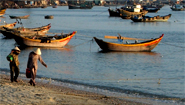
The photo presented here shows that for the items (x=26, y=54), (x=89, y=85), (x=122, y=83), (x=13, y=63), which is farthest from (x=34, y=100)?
(x=26, y=54)

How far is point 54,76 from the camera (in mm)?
17906

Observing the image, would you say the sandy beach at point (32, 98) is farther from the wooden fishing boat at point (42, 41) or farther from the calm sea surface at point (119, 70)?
the wooden fishing boat at point (42, 41)

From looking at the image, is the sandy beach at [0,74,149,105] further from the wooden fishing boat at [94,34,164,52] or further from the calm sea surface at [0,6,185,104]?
the wooden fishing boat at [94,34,164,52]

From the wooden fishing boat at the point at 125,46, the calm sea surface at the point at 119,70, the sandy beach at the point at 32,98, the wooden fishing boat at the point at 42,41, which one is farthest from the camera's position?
the wooden fishing boat at the point at 42,41

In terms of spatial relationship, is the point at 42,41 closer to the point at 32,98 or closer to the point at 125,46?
the point at 125,46

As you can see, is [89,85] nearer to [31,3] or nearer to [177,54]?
[177,54]

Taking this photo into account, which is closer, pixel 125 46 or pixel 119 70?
pixel 119 70

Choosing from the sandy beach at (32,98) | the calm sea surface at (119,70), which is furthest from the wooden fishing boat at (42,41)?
the sandy beach at (32,98)

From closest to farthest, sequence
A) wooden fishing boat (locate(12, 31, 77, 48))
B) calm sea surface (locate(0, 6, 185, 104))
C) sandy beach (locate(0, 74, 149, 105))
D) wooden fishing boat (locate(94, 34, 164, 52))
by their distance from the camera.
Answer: sandy beach (locate(0, 74, 149, 105)), calm sea surface (locate(0, 6, 185, 104)), wooden fishing boat (locate(94, 34, 164, 52)), wooden fishing boat (locate(12, 31, 77, 48))

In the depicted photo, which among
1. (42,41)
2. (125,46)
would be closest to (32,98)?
(125,46)

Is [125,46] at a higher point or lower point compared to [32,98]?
lower

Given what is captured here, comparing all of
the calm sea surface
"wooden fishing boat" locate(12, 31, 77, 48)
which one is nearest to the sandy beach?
the calm sea surface

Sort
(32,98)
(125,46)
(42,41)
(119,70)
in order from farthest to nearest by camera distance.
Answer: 1. (42,41)
2. (125,46)
3. (119,70)
4. (32,98)

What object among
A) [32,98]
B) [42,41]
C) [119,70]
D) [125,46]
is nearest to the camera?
[32,98]
